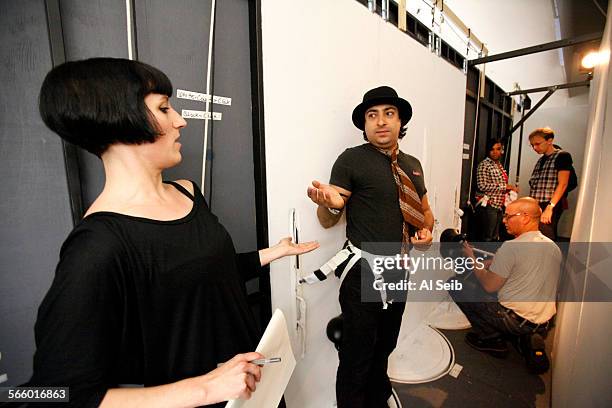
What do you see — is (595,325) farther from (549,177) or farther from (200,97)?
(549,177)

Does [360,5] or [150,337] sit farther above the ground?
[360,5]

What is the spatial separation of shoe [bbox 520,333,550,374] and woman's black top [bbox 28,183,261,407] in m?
2.05

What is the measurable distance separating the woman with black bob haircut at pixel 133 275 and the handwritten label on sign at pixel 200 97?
34 cm

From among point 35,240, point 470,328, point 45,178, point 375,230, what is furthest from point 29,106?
point 470,328

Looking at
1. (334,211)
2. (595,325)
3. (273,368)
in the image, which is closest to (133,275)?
(273,368)

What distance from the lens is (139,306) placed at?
0.53 metres

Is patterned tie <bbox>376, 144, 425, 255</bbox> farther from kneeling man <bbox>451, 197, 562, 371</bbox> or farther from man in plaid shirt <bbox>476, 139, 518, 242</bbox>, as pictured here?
man in plaid shirt <bbox>476, 139, 518, 242</bbox>

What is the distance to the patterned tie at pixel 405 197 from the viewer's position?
1.34 metres

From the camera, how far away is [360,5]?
149 centimetres

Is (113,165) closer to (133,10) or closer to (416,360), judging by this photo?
(133,10)

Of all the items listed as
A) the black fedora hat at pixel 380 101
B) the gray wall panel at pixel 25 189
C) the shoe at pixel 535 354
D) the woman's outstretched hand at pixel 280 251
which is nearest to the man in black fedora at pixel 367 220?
the black fedora hat at pixel 380 101

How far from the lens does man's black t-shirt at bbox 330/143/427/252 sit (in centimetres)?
129

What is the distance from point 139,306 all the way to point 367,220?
3.32 feet

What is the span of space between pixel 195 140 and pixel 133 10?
1.25 feet
